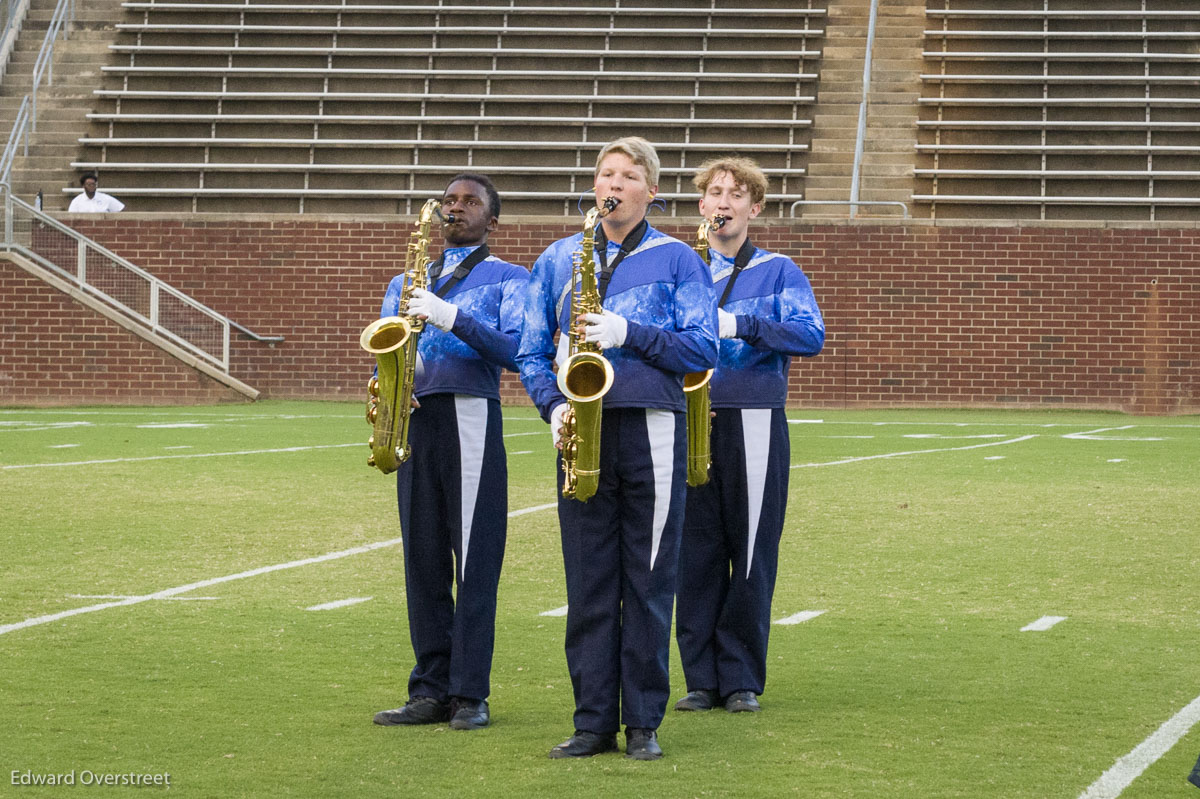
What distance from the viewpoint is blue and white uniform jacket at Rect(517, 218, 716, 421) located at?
5.04 m

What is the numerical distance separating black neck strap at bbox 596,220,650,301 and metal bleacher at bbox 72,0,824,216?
19.3 meters

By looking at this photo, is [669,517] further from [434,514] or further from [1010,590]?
[1010,590]

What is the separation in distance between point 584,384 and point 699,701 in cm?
150

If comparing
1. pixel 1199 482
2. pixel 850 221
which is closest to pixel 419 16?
pixel 850 221

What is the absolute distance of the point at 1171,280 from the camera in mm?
22469

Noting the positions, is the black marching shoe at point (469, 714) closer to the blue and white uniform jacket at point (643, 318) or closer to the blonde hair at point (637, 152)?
the blue and white uniform jacket at point (643, 318)

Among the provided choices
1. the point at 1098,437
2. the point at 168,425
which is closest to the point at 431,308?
the point at 168,425

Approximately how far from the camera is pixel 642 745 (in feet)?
16.6

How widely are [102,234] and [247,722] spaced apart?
1936 cm

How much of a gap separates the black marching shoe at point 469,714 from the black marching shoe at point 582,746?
0.46 m

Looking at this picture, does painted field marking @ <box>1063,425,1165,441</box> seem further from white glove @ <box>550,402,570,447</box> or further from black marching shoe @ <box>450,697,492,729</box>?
white glove @ <box>550,402,570,447</box>

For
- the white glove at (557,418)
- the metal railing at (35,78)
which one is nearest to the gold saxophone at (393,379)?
the white glove at (557,418)

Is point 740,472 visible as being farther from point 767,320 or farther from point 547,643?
point 547,643

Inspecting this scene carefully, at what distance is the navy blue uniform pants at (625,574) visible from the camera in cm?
507
